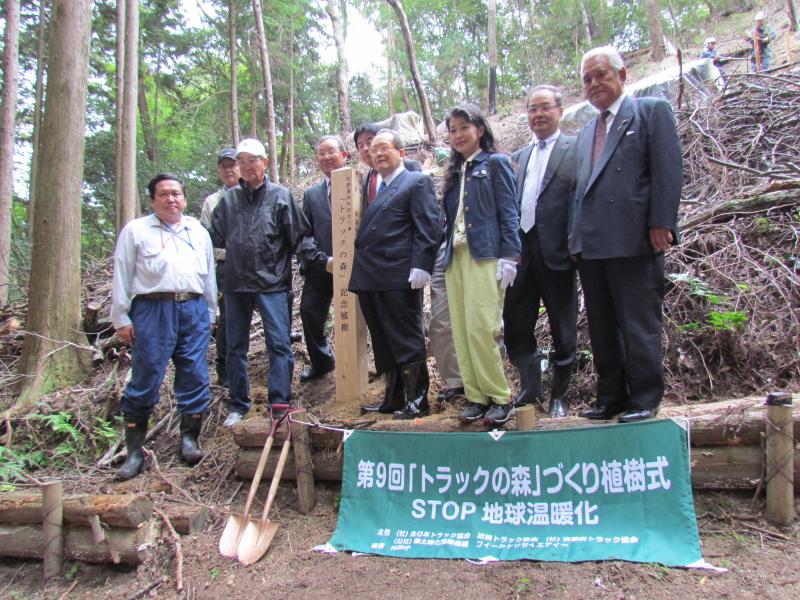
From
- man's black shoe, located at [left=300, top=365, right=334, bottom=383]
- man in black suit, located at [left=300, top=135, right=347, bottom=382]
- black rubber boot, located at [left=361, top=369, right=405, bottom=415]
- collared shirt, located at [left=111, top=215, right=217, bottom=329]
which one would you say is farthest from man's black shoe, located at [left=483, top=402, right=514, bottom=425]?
collared shirt, located at [left=111, top=215, right=217, bottom=329]

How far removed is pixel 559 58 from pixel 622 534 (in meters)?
22.8

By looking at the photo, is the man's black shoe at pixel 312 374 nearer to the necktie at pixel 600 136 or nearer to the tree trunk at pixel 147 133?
the necktie at pixel 600 136

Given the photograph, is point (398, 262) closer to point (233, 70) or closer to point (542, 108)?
point (542, 108)

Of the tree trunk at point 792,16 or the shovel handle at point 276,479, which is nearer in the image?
the shovel handle at point 276,479

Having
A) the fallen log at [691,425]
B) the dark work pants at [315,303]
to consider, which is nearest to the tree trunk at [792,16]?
the fallen log at [691,425]

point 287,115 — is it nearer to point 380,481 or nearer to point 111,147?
point 111,147

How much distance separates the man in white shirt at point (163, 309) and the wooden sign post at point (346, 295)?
38.0 inches

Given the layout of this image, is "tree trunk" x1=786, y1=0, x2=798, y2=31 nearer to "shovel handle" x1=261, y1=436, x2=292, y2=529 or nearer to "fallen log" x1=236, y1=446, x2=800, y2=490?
"fallen log" x1=236, y1=446, x2=800, y2=490

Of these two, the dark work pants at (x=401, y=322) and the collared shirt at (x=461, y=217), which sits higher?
the collared shirt at (x=461, y=217)

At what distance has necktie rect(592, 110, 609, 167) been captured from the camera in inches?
119

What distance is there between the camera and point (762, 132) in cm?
584

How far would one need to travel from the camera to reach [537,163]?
3467mm

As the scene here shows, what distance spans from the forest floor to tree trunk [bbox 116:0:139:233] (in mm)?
4188

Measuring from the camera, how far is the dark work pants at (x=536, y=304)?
11.0 ft
